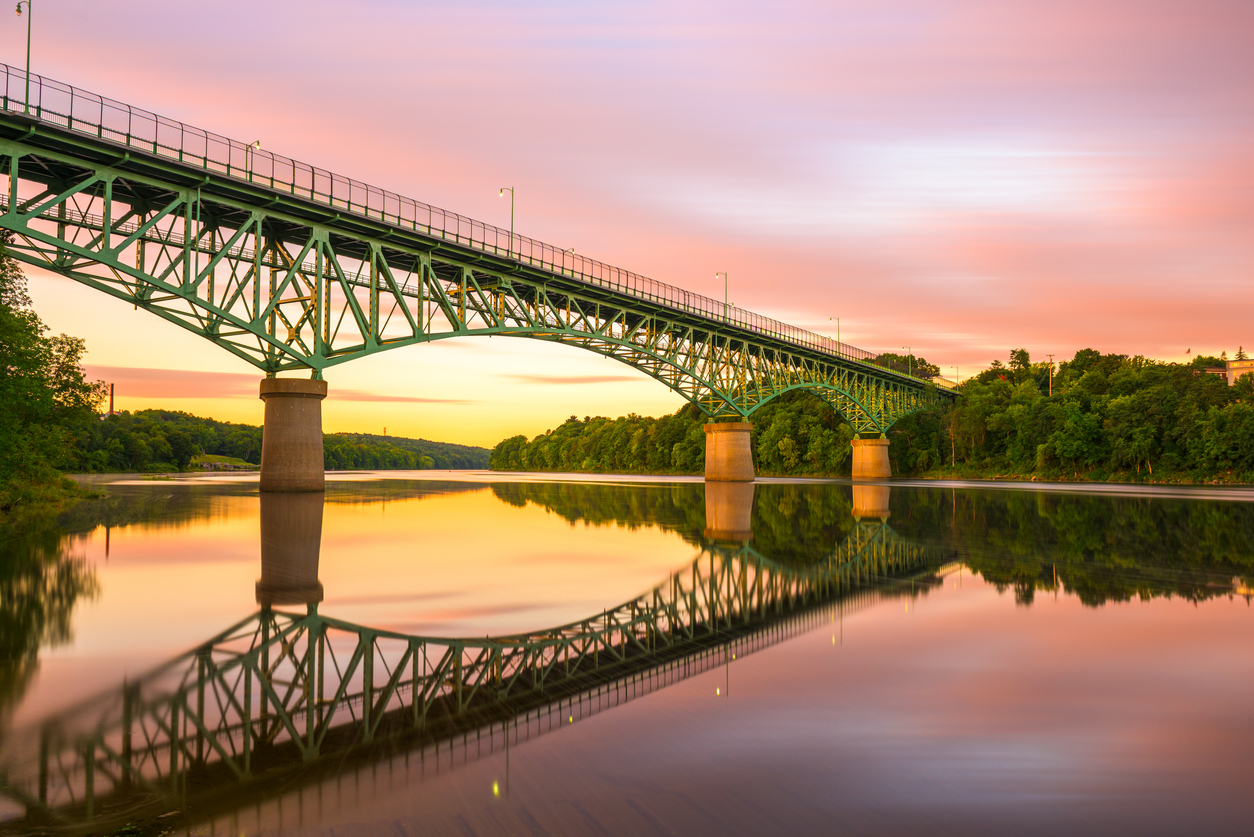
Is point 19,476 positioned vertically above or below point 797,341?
below

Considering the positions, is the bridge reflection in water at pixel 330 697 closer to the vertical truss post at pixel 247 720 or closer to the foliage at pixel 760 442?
the vertical truss post at pixel 247 720

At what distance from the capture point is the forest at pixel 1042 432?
8262 centimetres

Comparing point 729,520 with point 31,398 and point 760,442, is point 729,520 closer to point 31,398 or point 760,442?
point 31,398

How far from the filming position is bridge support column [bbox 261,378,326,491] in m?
39.7

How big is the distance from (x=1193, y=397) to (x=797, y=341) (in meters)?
43.9

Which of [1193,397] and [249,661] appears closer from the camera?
[249,661]

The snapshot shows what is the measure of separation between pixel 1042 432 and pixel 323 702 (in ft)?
359

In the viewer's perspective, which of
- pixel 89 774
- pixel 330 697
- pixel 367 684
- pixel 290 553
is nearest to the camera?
pixel 89 774

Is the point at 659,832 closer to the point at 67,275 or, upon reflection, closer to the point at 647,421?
the point at 67,275

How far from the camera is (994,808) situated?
5.05 metres

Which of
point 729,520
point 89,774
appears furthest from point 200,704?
point 729,520

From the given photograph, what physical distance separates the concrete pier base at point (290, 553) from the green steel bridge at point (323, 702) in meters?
1.28

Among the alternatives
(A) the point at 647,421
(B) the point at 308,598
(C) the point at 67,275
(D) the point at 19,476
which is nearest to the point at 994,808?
(B) the point at 308,598

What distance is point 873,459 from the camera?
4318 inches
